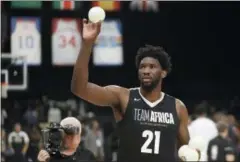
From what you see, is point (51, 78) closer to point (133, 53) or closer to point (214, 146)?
point (133, 53)

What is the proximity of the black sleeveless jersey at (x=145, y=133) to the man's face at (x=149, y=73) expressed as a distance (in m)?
0.15

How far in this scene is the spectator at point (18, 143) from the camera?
483 inches

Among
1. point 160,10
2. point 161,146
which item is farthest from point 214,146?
point 160,10

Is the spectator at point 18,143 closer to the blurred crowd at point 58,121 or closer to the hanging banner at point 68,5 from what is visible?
the blurred crowd at point 58,121

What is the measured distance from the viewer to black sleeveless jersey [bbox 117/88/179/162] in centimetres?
541

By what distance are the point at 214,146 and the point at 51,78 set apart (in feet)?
28.4

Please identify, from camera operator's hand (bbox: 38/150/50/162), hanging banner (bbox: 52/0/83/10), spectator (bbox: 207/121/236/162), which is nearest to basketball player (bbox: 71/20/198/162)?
camera operator's hand (bbox: 38/150/50/162)

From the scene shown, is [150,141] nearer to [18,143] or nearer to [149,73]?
[149,73]

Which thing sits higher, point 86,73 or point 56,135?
point 86,73

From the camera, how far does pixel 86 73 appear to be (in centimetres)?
477

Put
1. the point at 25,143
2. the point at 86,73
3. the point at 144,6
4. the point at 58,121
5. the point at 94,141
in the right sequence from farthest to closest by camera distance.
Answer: the point at 144,6 < the point at 58,121 < the point at 94,141 < the point at 25,143 < the point at 86,73

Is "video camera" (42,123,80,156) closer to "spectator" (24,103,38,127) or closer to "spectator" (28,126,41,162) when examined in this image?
"spectator" (28,126,41,162)

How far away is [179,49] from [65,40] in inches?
113

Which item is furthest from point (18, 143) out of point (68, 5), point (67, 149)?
point (67, 149)
